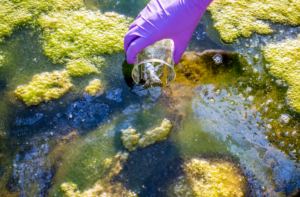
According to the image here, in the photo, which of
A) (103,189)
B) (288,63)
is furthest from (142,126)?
(288,63)

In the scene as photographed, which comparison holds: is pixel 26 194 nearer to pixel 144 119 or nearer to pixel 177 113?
pixel 144 119

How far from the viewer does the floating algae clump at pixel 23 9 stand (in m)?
1.70

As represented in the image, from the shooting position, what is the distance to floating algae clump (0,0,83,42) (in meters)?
1.70

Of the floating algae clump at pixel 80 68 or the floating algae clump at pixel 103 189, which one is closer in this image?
the floating algae clump at pixel 103 189

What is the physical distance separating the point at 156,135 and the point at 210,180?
0.47m

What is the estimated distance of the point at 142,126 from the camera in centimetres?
147

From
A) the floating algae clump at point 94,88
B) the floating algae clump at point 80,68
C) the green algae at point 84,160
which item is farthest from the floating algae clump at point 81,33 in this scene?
the green algae at point 84,160

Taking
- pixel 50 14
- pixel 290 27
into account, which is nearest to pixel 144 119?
pixel 50 14

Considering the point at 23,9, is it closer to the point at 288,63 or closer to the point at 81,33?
the point at 81,33

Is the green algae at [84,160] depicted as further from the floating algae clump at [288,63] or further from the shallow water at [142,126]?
the floating algae clump at [288,63]

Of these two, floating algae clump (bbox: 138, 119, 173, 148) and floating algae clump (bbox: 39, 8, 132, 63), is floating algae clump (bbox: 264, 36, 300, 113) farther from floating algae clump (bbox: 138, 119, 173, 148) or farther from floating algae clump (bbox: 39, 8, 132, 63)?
floating algae clump (bbox: 39, 8, 132, 63)

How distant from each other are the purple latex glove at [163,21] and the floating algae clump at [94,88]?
39 centimetres

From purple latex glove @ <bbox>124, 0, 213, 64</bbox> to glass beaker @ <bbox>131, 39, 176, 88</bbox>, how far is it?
97 millimetres

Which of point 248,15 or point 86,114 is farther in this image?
point 248,15
